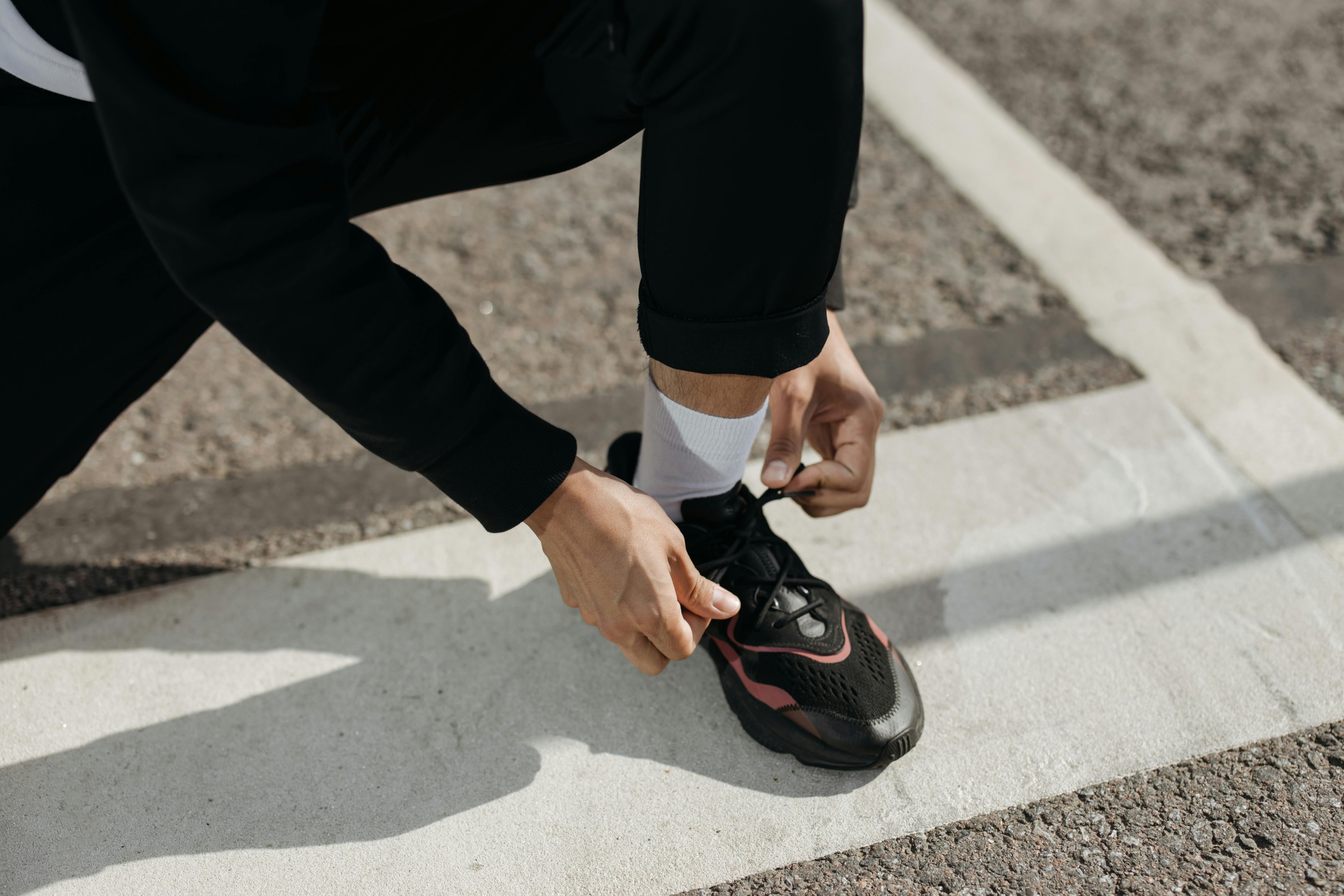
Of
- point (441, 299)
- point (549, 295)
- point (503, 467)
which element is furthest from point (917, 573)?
point (549, 295)

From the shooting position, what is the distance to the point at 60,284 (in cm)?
114

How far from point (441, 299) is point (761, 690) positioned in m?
0.61

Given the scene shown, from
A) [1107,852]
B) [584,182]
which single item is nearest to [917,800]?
[1107,852]

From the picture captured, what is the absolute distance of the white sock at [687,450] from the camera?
1145mm

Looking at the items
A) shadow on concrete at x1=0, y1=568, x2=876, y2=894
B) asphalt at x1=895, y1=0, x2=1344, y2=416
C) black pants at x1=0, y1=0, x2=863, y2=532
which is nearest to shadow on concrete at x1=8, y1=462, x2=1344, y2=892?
shadow on concrete at x1=0, y1=568, x2=876, y2=894

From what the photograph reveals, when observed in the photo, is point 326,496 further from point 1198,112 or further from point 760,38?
point 1198,112

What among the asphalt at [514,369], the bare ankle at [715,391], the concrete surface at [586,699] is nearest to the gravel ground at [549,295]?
the asphalt at [514,369]

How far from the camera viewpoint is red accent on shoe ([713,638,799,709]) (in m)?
1.21

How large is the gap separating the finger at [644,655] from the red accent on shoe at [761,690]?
173mm

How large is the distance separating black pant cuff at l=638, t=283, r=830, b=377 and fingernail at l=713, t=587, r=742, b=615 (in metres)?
0.24

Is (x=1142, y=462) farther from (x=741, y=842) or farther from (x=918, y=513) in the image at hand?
(x=741, y=842)

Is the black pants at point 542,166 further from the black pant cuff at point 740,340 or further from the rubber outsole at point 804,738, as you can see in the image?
the rubber outsole at point 804,738

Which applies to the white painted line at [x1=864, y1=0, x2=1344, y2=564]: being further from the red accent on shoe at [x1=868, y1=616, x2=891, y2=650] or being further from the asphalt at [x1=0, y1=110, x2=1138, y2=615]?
the red accent on shoe at [x1=868, y1=616, x2=891, y2=650]

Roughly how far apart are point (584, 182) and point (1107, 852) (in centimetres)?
167
